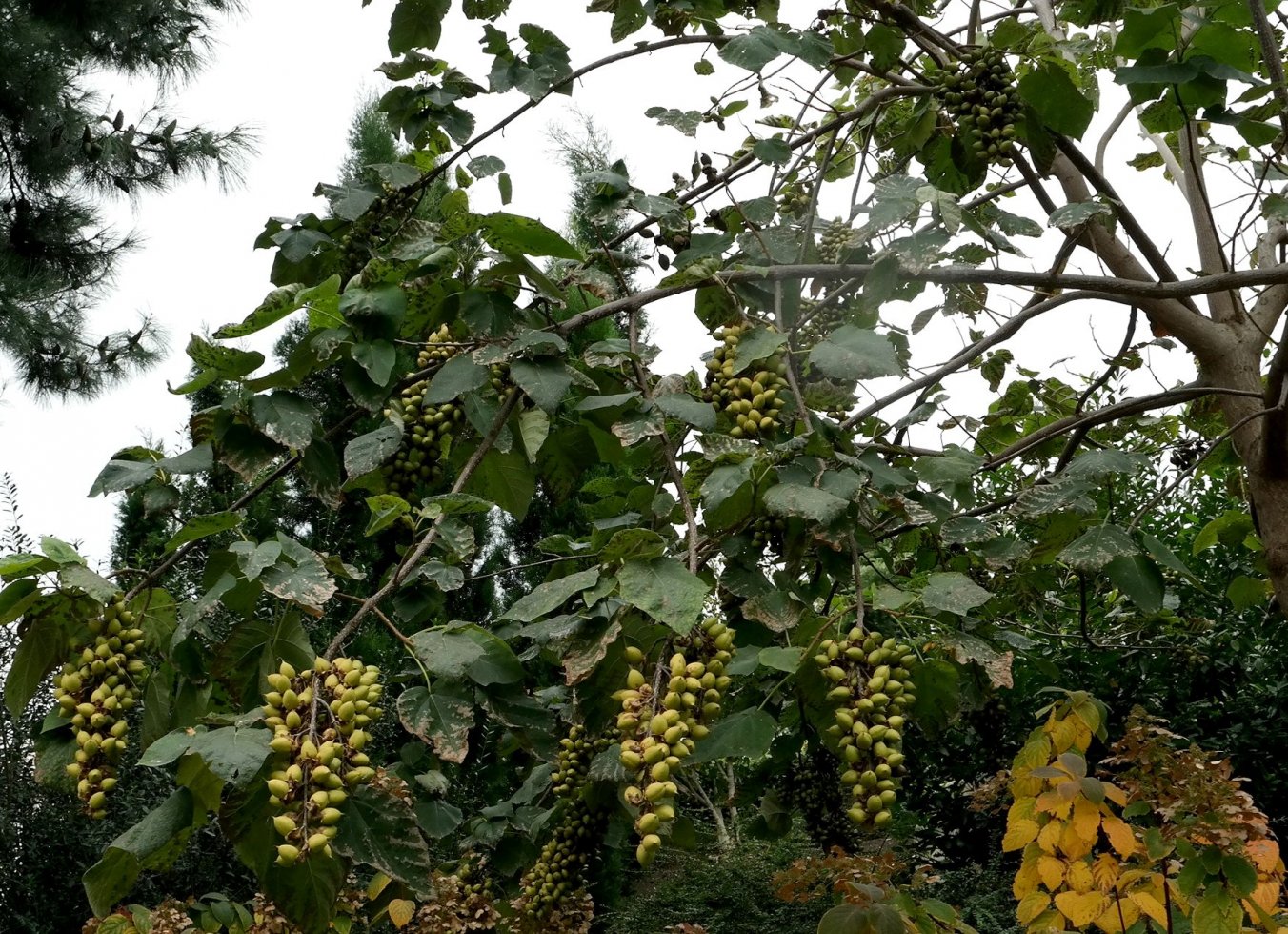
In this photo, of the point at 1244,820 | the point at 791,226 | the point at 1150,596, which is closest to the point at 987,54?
the point at 791,226

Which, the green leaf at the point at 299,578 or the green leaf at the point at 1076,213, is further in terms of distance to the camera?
the green leaf at the point at 1076,213

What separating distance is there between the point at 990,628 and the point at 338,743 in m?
1.07

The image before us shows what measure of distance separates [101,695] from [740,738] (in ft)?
2.32

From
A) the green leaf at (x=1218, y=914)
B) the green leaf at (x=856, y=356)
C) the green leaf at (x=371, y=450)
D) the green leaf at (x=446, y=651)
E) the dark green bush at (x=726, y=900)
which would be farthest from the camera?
the dark green bush at (x=726, y=900)

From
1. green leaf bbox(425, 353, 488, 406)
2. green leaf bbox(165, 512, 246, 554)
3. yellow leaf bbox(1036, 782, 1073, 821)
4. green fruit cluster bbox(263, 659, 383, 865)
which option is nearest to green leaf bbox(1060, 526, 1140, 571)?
yellow leaf bbox(1036, 782, 1073, 821)

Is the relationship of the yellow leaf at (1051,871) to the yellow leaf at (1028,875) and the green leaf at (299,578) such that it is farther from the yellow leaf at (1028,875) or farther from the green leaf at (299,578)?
the green leaf at (299,578)

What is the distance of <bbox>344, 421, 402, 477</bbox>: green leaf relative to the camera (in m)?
1.43

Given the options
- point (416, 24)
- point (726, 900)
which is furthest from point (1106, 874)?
point (726, 900)

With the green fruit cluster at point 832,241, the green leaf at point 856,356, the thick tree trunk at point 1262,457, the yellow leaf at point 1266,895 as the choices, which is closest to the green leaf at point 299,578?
the green leaf at point 856,356

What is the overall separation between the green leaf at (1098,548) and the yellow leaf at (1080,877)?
1.68ft

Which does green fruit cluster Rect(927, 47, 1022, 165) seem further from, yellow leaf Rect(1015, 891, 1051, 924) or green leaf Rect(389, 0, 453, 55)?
yellow leaf Rect(1015, 891, 1051, 924)

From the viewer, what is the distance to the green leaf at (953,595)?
4.15 ft

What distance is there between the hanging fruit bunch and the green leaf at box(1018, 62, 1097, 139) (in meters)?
1.15

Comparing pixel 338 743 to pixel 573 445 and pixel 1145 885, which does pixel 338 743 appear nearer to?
pixel 573 445
